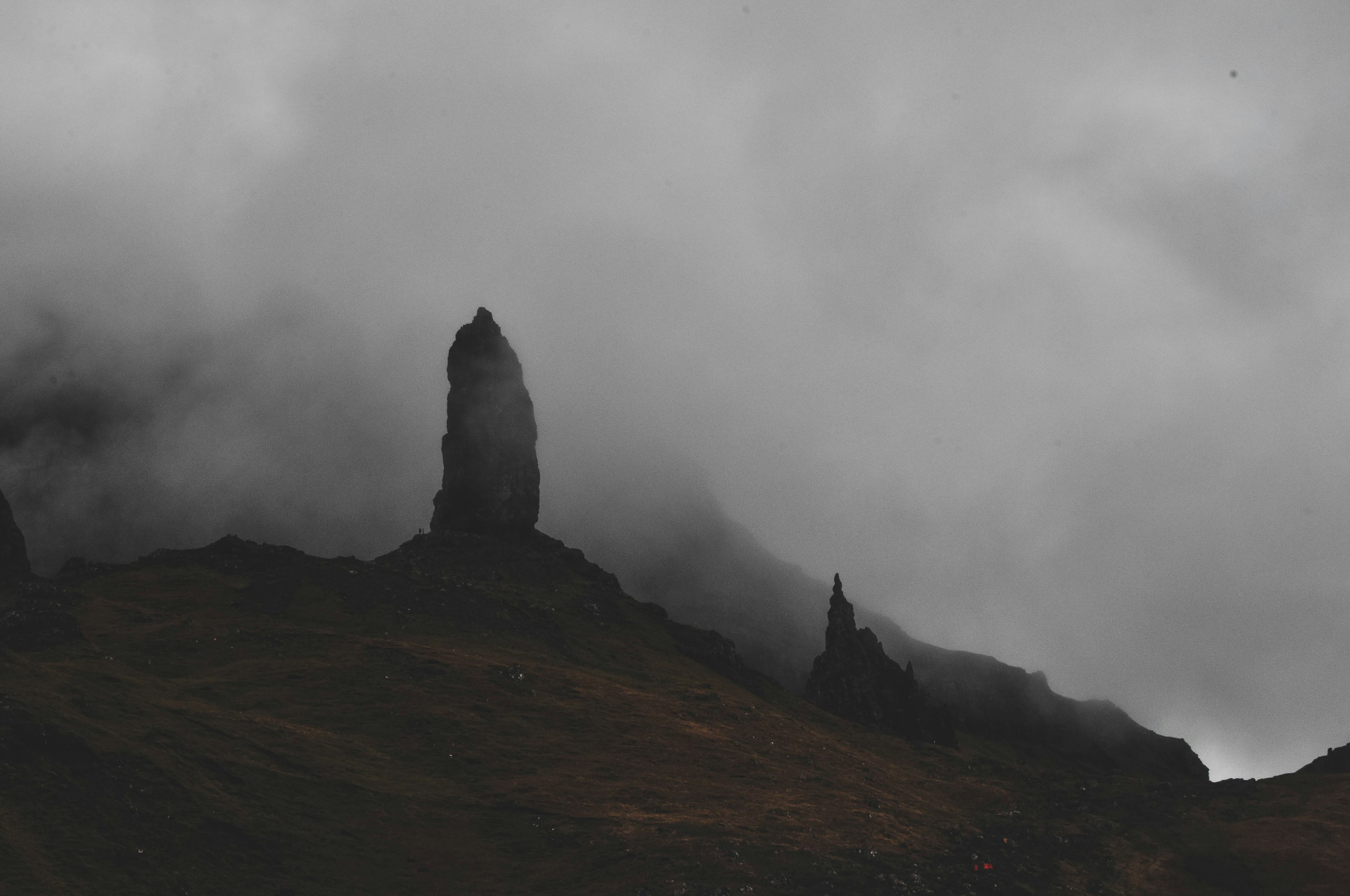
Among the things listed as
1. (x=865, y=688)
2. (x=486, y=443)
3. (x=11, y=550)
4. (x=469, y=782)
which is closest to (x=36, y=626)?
(x=469, y=782)

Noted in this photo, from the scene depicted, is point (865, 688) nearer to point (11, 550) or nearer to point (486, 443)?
point (486, 443)

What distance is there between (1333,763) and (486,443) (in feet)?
442

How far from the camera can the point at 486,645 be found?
123 m

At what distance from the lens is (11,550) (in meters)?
124

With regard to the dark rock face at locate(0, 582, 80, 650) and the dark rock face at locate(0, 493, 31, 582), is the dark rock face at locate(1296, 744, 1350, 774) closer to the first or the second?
the dark rock face at locate(0, 582, 80, 650)

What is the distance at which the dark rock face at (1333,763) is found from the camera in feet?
403

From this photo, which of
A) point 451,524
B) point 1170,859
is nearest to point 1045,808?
point 1170,859

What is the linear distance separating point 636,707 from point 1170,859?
51914mm

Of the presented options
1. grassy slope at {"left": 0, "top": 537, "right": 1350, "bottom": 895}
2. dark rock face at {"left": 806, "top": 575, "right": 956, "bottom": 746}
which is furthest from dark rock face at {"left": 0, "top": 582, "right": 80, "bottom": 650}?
dark rock face at {"left": 806, "top": 575, "right": 956, "bottom": 746}

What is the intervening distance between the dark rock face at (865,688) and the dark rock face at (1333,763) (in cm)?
6001

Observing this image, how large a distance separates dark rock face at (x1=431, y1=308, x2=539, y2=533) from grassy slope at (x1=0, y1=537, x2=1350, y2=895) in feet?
112

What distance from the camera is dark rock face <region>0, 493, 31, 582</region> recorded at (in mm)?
122000

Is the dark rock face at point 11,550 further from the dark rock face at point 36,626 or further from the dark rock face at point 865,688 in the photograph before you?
the dark rock face at point 865,688

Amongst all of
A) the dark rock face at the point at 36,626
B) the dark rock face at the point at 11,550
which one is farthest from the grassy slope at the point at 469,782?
the dark rock face at the point at 11,550
